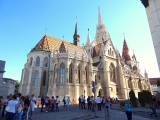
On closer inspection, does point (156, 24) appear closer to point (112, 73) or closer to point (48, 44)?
point (48, 44)

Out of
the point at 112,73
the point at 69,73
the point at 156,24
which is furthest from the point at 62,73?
the point at 156,24

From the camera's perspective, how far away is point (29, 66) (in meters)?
28.4

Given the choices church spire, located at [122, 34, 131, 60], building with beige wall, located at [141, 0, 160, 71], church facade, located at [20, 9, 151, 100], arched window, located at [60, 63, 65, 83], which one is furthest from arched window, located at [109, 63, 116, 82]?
building with beige wall, located at [141, 0, 160, 71]

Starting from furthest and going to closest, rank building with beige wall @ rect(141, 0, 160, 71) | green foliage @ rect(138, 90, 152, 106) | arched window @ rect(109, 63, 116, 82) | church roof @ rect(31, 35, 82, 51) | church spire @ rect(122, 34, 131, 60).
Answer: church spire @ rect(122, 34, 131, 60), arched window @ rect(109, 63, 116, 82), church roof @ rect(31, 35, 82, 51), green foliage @ rect(138, 90, 152, 106), building with beige wall @ rect(141, 0, 160, 71)

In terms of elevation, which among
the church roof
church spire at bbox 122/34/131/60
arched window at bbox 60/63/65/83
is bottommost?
arched window at bbox 60/63/65/83

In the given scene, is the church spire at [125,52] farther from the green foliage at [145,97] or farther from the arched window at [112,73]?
the green foliage at [145,97]

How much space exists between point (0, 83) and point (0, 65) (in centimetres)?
258

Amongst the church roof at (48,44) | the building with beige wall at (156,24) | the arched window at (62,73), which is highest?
the church roof at (48,44)

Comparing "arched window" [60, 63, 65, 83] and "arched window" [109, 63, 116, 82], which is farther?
"arched window" [109, 63, 116, 82]

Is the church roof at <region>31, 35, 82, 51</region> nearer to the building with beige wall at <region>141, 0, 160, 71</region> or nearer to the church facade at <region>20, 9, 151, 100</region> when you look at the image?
the church facade at <region>20, 9, 151, 100</region>

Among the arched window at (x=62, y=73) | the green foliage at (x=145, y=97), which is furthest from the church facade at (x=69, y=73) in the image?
the green foliage at (x=145, y=97)

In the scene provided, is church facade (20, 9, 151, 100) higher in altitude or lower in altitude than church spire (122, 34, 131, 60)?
lower

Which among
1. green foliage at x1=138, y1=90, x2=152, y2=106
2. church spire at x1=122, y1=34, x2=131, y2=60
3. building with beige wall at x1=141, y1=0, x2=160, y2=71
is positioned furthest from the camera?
church spire at x1=122, y1=34, x2=131, y2=60

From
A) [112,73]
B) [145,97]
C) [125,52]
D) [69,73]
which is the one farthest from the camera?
[125,52]
